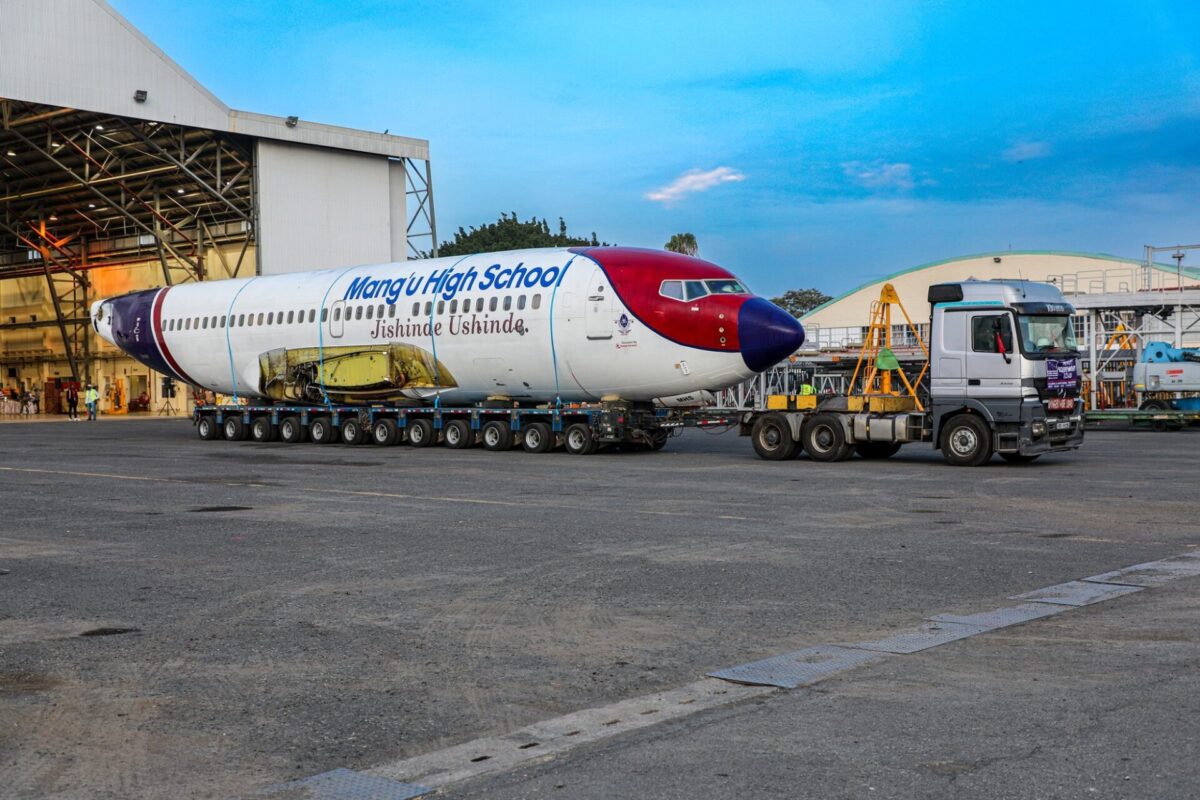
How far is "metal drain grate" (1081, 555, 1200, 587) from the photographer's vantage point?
33.4 feet

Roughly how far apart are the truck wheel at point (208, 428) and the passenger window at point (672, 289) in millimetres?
15659

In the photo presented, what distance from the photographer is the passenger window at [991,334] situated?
21812 mm

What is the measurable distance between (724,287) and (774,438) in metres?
3.43

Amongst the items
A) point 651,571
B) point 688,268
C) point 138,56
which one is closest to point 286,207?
point 138,56

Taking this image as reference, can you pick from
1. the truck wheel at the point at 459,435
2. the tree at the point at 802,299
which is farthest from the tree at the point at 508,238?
the truck wheel at the point at 459,435

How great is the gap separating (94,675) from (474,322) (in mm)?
21173

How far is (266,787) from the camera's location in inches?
206

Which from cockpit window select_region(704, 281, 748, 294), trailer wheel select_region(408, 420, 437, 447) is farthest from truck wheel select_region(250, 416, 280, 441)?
cockpit window select_region(704, 281, 748, 294)

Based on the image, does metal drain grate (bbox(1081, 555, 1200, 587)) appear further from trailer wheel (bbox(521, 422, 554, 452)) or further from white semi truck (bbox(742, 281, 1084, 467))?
trailer wheel (bbox(521, 422, 554, 452))

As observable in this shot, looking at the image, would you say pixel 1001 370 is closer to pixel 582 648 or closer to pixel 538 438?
pixel 538 438

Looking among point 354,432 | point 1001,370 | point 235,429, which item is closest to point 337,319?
point 354,432

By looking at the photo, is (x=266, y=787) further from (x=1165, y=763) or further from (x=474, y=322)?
(x=474, y=322)

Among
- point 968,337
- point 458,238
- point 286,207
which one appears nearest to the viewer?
point 968,337

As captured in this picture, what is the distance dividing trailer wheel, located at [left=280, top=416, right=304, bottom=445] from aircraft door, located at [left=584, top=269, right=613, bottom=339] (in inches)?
412
